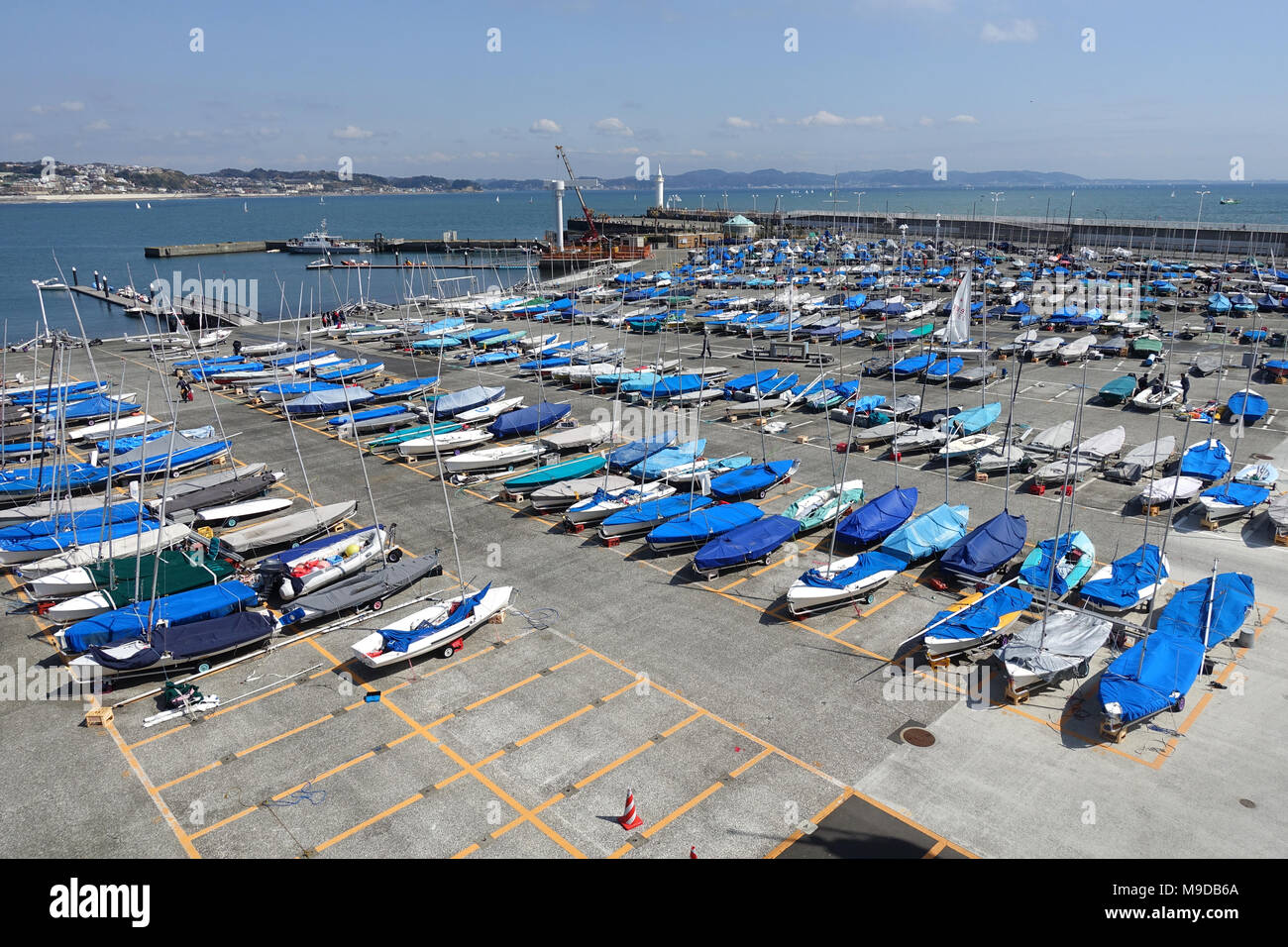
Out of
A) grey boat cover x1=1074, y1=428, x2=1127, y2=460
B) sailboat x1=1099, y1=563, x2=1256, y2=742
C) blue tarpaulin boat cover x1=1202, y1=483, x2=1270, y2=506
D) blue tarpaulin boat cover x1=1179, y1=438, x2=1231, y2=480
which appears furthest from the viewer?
grey boat cover x1=1074, y1=428, x2=1127, y2=460

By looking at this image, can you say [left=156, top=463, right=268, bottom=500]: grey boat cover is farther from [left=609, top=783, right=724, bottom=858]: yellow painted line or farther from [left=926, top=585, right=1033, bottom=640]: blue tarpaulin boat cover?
[left=926, top=585, right=1033, bottom=640]: blue tarpaulin boat cover

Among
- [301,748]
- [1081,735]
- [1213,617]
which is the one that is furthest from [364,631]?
[1213,617]

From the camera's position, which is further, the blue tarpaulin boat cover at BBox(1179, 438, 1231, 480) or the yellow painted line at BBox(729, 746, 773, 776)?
the blue tarpaulin boat cover at BBox(1179, 438, 1231, 480)

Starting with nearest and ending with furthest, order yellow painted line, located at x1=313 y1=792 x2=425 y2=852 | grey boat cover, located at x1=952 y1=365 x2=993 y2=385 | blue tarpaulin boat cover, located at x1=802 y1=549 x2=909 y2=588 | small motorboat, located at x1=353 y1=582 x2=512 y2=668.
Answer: yellow painted line, located at x1=313 y1=792 x2=425 y2=852 → small motorboat, located at x1=353 y1=582 x2=512 y2=668 → blue tarpaulin boat cover, located at x1=802 y1=549 x2=909 y2=588 → grey boat cover, located at x1=952 y1=365 x2=993 y2=385

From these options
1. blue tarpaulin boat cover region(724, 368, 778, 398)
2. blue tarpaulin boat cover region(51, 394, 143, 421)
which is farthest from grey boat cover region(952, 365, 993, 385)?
A: blue tarpaulin boat cover region(51, 394, 143, 421)

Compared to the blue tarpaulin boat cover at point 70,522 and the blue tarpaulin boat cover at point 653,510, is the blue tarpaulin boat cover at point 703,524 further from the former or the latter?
the blue tarpaulin boat cover at point 70,522

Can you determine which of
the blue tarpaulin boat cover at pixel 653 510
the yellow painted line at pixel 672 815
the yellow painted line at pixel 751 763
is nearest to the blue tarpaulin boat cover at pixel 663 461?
the blue tarpaulin boat cover at pixel 653 510

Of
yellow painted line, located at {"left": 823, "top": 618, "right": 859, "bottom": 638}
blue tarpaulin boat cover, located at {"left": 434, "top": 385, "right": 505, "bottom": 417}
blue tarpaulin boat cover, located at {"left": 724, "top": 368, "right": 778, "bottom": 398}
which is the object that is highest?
blue tarpaulin boat cover, located at {"left": 724, "top": 368, "right": 778, "bottom": 398}

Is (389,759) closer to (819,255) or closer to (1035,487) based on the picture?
(1035,487)

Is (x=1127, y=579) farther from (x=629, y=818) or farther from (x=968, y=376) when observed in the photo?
(x=968, y=376)
